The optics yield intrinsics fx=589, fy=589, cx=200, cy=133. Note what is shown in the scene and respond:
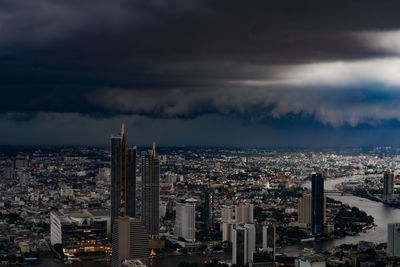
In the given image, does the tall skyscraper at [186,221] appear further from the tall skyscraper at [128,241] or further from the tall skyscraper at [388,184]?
the tall skyscraper at [388,184]

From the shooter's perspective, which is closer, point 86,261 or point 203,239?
point 86,261

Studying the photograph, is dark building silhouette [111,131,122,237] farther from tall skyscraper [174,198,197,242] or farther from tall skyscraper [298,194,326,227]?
tall skyscraper [298,194,326,227]

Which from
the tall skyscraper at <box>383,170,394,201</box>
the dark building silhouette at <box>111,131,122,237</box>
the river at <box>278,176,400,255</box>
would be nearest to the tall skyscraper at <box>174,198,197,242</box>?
the dark building silhouette at <box>111,131,122,237</box>

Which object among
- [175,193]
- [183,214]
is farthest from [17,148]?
[183,214]

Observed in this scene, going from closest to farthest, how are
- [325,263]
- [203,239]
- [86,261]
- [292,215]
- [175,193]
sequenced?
[325,263], [86,261], [203,239], [292,215], [175,193]

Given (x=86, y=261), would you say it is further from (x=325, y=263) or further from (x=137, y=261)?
(x=325, y=263)

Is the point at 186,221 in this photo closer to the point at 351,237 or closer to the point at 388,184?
the point at 351,237
